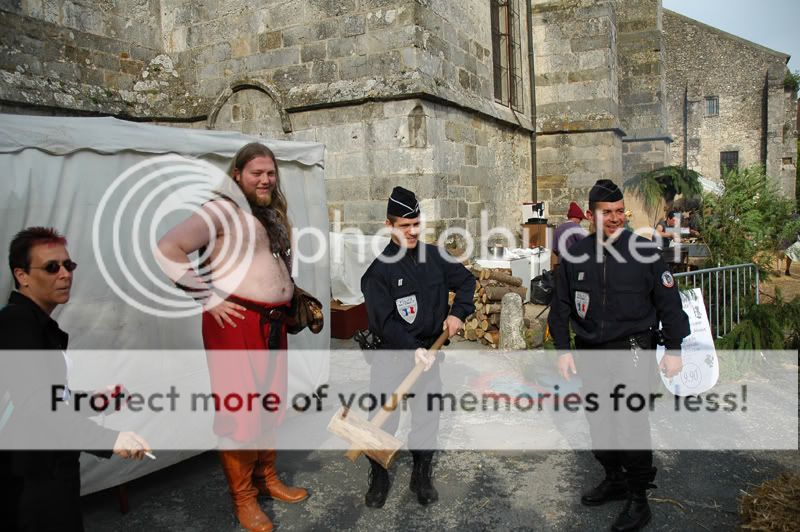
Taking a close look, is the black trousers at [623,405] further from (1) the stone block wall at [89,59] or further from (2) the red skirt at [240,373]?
(1) the stone block wall at [89,59]

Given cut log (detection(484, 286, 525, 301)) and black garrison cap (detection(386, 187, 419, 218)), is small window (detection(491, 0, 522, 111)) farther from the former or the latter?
black garrison cap (detection(386, 187, 419, 218))

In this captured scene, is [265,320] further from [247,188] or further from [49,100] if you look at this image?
[49,100]

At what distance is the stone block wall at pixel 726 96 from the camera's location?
1319 inches

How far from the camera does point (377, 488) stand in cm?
366

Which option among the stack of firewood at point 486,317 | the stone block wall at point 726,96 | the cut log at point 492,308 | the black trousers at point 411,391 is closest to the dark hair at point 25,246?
the black trousers at point 411,391

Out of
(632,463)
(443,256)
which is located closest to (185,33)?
(443,256)

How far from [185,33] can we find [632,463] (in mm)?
9386

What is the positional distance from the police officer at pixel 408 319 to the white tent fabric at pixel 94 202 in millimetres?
1335

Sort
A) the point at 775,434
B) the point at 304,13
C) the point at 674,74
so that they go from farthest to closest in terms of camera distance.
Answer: the point at 674,74 < the point at 304,13 < the point at 775,434

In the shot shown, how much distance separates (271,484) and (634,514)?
2.05m

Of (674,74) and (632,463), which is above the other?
(674,74)

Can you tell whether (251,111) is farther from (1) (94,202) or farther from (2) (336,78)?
(1) (94,202)

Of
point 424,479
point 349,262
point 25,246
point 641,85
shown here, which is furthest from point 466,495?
point 641,85

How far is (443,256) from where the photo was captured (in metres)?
3.80
